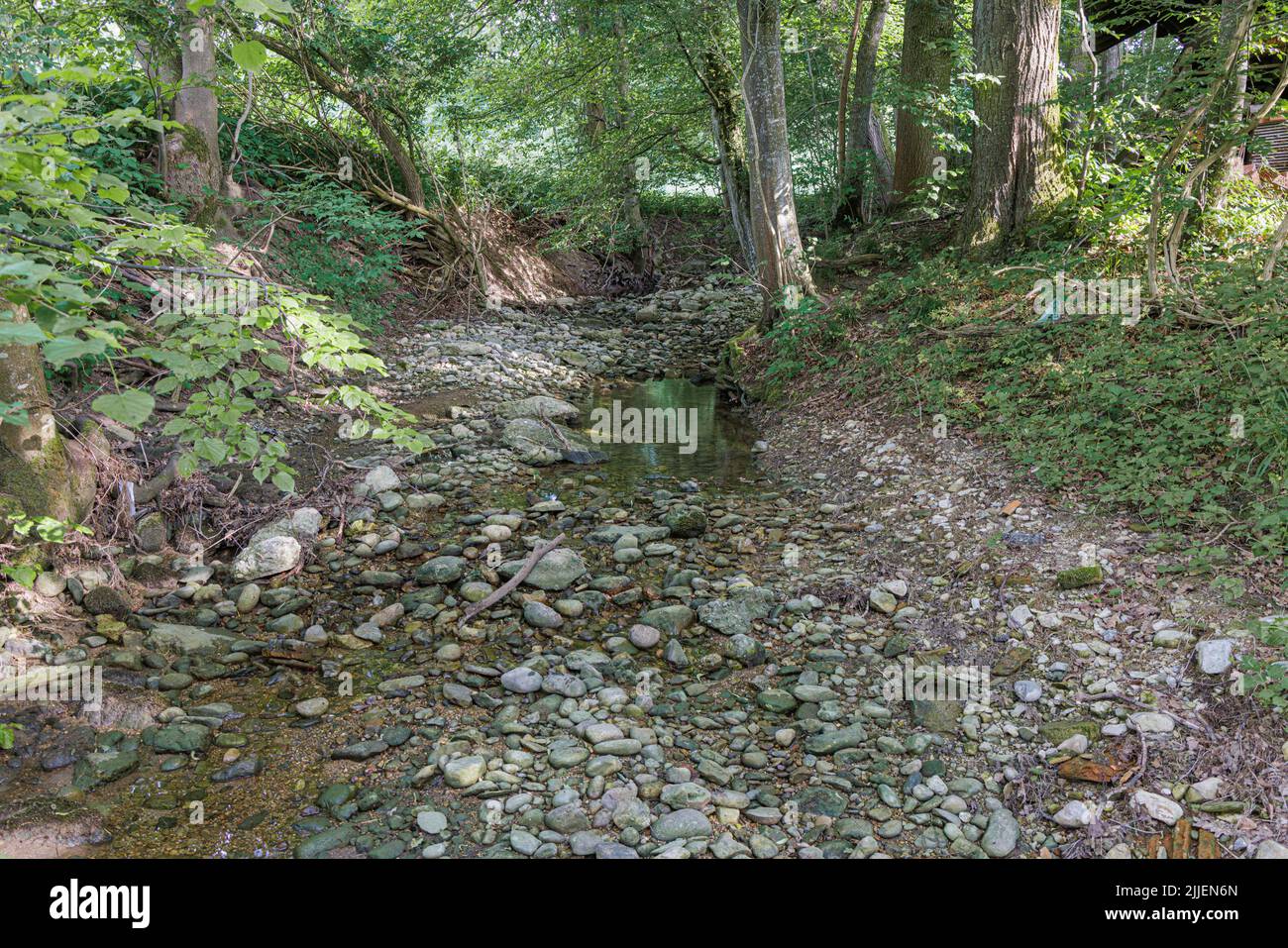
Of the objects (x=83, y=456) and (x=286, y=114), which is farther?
(x=286, y=114)

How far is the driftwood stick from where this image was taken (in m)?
4.62

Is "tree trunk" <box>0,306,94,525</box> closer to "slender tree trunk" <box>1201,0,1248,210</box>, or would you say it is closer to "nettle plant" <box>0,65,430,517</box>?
"nettle plant" <box>0,65,430,517</box>

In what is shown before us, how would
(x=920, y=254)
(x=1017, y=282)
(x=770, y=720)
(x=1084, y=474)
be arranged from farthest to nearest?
1. (x=920, y=254)
2. (x=1017, y=282)
3. (x=1084, y=474)
4. (x=770, y=720)

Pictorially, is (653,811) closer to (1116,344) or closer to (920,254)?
(1116,344)

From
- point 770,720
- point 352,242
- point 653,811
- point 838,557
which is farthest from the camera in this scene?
point 352,242

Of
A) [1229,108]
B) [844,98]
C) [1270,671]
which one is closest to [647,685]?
[1270,671]

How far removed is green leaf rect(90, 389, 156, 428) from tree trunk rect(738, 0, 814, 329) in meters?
7.11

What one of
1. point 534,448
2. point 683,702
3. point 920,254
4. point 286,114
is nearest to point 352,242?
point 286,114

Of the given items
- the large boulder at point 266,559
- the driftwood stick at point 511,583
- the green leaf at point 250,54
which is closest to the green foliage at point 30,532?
the large boulder at point 266,559

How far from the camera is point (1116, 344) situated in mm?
5230

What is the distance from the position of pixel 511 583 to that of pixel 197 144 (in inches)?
248

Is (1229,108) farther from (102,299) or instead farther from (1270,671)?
(102,299)

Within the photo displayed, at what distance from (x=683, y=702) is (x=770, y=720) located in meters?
0.42

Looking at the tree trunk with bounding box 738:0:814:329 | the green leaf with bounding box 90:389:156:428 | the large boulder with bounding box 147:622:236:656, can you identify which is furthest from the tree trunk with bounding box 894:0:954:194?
the green leaf with bounding box 90:389:156:428
